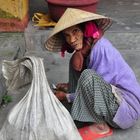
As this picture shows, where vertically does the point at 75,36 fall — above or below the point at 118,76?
above

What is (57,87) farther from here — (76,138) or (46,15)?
(46,15)

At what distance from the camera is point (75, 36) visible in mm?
3256

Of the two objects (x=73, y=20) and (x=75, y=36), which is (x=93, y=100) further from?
(x=73, y=20)

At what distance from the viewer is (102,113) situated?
331 centimetres

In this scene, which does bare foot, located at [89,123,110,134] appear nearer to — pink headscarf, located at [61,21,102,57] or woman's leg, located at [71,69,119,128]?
woman's leg, located at [71,69,119,128]

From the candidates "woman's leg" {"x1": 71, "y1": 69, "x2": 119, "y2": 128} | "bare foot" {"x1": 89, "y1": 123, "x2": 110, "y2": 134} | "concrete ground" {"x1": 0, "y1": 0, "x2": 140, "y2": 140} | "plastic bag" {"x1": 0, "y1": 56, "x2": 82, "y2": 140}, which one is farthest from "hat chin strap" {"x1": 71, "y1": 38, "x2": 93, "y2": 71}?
"concrete ground" {"x1": 0, "y1": 0, "x2": 140, "y2": 140}

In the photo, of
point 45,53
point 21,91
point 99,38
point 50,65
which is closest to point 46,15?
point 45,53

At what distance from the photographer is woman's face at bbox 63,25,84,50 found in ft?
10.7

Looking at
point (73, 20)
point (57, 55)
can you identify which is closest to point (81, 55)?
point (73, 20)

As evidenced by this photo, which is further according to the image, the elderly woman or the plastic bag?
the elderly woman

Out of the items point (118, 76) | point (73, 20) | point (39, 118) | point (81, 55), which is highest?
point (73, 20)

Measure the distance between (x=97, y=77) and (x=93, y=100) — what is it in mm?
180

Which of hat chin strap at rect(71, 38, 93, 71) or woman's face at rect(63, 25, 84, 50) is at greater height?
woman's face at rect(63, 25, 84, 50)

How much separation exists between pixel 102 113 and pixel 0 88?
1167mm
